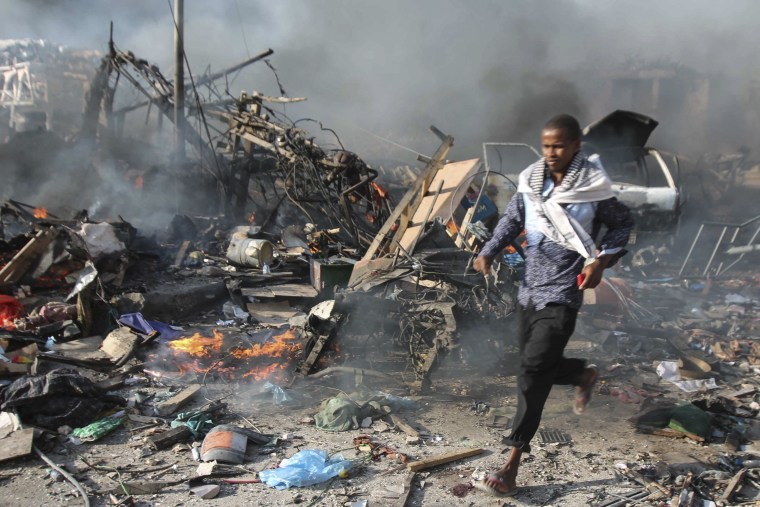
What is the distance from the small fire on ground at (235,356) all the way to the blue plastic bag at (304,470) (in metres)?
1.63

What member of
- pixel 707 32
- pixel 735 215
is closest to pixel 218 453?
pixel 735 215

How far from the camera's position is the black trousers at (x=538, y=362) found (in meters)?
2.78

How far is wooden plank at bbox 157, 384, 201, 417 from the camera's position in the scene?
3.88 meters

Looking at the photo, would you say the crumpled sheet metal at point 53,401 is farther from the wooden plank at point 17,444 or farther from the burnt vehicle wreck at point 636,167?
the burnt vehicle wreck at point 636,167

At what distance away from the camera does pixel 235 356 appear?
5.12m

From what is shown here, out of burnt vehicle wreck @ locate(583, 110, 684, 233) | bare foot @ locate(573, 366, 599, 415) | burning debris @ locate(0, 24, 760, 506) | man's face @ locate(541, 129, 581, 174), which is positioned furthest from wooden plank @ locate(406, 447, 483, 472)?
burnt vehicle wreck @ locate(583, 110, 684, 233)

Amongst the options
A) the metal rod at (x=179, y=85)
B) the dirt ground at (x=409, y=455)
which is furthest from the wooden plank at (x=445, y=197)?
the metal rod at (x=179, y=85)

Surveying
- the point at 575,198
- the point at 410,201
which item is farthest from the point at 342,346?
the point at 410,201

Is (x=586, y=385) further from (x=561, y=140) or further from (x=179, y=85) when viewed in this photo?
(x=179, y=85)

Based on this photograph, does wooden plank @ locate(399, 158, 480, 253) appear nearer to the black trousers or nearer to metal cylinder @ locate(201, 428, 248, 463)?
metal cylinder @ locate(201, 428, 248, 463)

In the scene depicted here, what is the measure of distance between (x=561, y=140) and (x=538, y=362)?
3.64 feet

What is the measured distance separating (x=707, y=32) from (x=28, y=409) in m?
24.4

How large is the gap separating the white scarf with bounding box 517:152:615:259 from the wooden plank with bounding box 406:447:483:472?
54.1 inches

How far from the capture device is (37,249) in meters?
6.36
